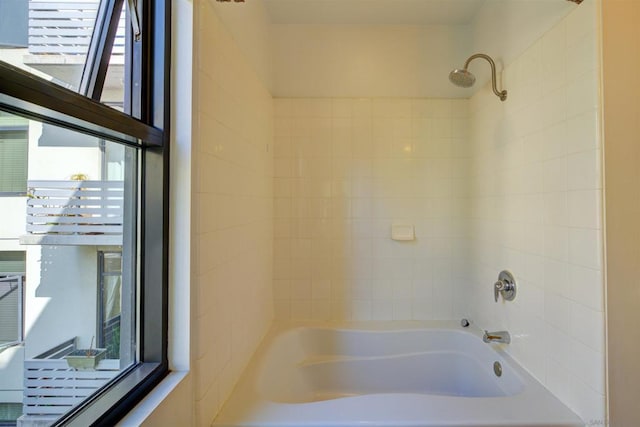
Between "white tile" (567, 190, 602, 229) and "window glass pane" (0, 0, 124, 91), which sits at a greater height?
"window glass pane" (0, 0, 124, 91)

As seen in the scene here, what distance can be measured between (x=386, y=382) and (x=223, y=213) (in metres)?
1.56

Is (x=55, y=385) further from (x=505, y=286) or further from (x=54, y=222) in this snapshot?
(x=505, y=286)

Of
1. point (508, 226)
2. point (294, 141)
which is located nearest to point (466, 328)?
point (508, 226)

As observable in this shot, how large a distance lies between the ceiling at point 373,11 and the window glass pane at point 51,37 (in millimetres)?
1333

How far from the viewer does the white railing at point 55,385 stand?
588 millimetres

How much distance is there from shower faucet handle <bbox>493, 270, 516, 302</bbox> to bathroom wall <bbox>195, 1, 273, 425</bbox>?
4.40 feet

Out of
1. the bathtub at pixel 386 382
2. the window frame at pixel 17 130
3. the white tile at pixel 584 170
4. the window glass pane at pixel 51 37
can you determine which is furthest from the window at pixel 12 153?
the white tile at pixel 584 170

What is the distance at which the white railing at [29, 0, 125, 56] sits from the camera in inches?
24.0

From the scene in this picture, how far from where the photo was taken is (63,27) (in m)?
0.69

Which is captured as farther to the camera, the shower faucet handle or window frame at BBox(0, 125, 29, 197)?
the shower faucet handle

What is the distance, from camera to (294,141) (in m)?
2.01

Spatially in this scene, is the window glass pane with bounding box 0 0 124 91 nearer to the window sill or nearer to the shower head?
the window sill

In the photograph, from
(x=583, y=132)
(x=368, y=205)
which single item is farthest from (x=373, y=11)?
(x=583, y=132)

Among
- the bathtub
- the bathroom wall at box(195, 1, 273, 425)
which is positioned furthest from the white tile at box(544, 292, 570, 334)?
the bathroom wall at box(195, 1, 273, 425)
